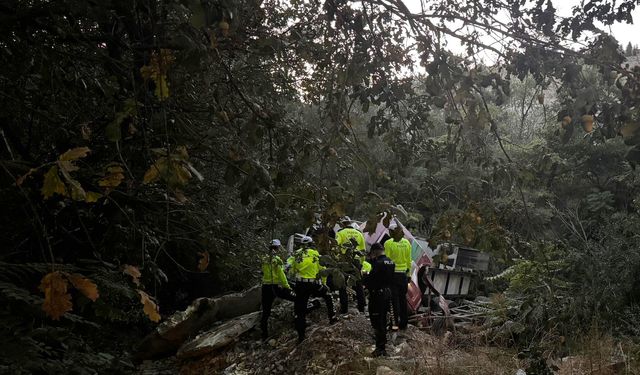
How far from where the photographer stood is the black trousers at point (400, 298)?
8.62m

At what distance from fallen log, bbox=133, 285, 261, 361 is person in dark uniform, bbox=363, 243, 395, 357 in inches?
165

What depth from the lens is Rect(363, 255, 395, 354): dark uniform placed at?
25.2ft

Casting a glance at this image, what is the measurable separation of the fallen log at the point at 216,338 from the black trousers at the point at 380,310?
3172 millimetres

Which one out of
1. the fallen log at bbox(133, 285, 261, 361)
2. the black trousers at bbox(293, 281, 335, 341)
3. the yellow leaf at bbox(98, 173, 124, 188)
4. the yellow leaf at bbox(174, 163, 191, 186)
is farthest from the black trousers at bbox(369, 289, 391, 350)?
the yellow leaf at bbox(174, 163, 191, 186)

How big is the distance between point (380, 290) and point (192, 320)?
4455 mm

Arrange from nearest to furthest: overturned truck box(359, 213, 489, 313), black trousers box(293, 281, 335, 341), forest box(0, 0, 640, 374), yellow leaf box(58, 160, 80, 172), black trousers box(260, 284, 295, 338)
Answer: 1. yellow leaf box(58, 160, 80, 172)
2. forest box(0, 0, 640, 374)
3. black trousers box(293, 281, 335, 341)
4. black trousers box(260, 284, 295, 338)
5. overturned truck box(359, 213, 489, 313)

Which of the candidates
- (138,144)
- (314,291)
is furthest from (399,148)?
(314,291)

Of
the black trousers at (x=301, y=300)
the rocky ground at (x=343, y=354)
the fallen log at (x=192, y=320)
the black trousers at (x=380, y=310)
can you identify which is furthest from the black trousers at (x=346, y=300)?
the fallen log at (x=192, y=320)

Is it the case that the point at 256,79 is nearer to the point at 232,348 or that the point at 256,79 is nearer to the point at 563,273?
the point at 232,348

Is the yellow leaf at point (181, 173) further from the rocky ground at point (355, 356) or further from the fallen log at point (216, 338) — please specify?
the fallen log at point (216, 338)

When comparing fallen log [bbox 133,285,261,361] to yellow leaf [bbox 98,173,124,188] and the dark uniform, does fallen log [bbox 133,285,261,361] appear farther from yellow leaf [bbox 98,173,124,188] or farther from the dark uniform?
yellow leaf [bbox 98,173,124,188]

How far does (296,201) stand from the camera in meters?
3.91

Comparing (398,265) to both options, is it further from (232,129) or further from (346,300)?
(232,129)

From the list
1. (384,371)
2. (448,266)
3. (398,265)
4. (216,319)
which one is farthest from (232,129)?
(448,266)
